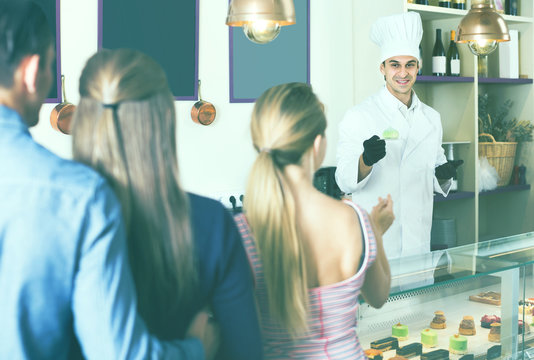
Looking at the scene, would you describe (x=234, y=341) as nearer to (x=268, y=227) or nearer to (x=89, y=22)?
(x=268, y=227)

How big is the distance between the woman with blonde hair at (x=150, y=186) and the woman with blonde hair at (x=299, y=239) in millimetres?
214

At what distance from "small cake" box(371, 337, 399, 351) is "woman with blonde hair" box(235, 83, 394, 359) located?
1.94 feet

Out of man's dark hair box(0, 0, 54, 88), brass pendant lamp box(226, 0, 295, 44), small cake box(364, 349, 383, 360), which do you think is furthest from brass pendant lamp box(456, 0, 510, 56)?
man's dark hair box(0, 0, 54, 88)

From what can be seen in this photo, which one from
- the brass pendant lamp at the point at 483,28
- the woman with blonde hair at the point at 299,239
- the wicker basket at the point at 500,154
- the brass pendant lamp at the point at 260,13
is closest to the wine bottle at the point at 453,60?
the wicker basket at the point at 500,154

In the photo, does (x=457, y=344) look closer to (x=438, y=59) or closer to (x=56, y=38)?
(x=56, y=38)

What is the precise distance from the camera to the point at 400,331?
1.97 m

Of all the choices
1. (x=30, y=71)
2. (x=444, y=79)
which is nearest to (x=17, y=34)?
(x=30, y=71)

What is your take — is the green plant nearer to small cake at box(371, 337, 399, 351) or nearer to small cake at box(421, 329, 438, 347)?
small cake at box(421, 329, 438, 347)

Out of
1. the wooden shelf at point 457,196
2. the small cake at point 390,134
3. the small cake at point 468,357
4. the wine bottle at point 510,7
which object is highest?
the wine bottle at point 510,7

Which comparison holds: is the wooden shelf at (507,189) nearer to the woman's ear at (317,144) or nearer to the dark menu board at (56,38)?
the dark menu board at (56,38)

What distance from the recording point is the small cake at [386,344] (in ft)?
6.29

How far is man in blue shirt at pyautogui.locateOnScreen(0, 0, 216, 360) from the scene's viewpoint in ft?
2.83

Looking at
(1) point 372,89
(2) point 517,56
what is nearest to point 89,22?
(1) point 372,89

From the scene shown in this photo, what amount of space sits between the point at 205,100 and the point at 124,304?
268cm
